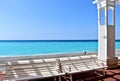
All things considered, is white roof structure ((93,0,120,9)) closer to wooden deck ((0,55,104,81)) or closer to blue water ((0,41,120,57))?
wooden deck ((0,55,104,81))

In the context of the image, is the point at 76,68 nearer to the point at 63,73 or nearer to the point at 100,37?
the point at 63,73

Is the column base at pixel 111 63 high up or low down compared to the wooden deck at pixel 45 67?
down

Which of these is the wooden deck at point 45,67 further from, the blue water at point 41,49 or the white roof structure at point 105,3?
the blue water at point 41,49

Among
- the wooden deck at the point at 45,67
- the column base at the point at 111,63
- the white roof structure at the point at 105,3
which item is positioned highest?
the white roof structure at the point at 105,3

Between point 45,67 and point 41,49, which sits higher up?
point 45,67

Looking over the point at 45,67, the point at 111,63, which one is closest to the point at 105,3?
the point at 111,63

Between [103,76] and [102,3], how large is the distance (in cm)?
298

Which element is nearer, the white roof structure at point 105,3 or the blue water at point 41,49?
the white roof structure at point 105,3

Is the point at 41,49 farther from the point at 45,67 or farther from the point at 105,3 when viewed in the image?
the point at 45,67

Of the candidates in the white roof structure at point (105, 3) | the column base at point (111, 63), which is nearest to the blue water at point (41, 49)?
the column base at point (111, 63)

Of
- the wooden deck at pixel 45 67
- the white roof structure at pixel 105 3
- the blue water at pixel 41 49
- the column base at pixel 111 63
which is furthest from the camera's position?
the blue water at pixel 41 49

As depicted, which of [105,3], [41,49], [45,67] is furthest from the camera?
[41,49]

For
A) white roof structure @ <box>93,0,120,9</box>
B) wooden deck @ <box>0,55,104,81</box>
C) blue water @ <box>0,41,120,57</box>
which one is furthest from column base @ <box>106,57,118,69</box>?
blue water @ <box>0,41,120,57</box>

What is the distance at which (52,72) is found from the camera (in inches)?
183
